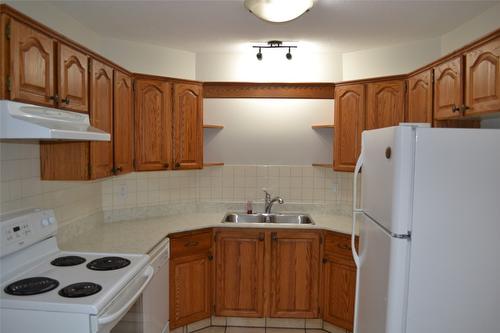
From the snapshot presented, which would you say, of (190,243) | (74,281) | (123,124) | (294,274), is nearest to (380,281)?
(294,274)

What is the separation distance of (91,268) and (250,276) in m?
1.51

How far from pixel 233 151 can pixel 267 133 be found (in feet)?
1.27

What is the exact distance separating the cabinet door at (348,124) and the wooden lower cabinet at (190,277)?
1328 millimetres

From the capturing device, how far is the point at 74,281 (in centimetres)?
195

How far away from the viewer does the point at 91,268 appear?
212cm

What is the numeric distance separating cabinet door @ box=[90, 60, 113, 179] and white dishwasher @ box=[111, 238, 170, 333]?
0.68m

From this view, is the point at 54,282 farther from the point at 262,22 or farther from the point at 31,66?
the point at 262,22

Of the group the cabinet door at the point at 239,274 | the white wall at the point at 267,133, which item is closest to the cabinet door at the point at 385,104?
the white wall at the point at 267,133

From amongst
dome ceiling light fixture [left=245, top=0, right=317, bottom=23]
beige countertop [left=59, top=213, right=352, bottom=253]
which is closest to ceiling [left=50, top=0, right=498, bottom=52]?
dome ceiling light fixture [left=245, top=0, right=317, bottom=23]

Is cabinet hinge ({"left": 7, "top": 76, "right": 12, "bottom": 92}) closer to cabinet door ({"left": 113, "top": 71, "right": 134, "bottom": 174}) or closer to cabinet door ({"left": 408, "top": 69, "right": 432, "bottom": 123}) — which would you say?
cabinet door ({"left": 113, "top": 71, "right": 134, "bottom": 174})

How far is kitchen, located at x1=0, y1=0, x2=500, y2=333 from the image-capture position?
1778mm

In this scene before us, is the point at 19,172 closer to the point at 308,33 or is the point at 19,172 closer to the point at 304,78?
the point at 308,33

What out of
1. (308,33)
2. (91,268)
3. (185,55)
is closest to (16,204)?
(91,268)

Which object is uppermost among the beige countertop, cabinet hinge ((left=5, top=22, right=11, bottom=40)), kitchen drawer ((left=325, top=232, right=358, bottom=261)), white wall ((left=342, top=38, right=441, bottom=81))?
white wall ((left=342, top=38, right=441, bottom=81))
